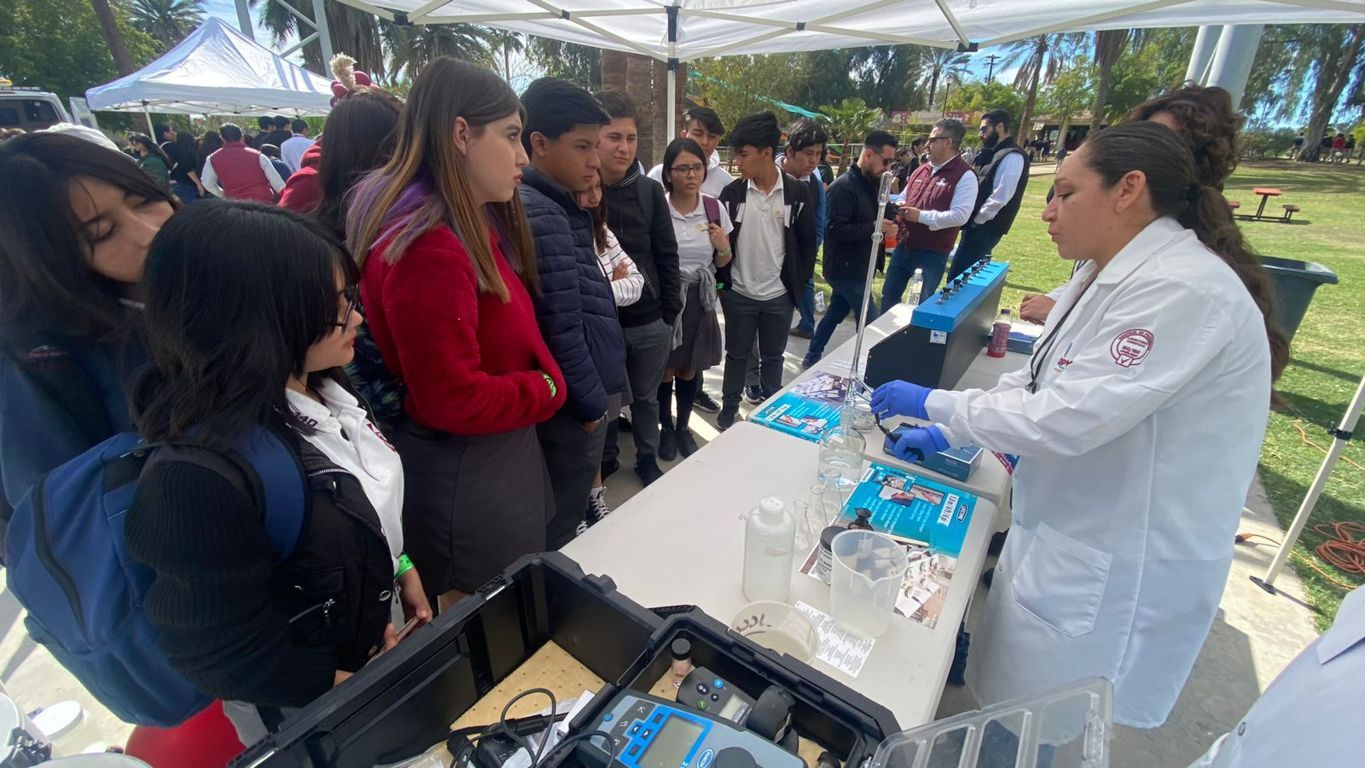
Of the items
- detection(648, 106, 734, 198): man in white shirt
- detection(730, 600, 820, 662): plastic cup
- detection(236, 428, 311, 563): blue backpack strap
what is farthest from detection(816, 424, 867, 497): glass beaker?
detection(648, 106, 734, 198): man in white shirt

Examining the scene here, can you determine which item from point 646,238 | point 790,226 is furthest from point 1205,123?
point 790,226

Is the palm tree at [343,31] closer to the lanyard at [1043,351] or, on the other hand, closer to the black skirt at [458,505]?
the black skirt at [458,505]

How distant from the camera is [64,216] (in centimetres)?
101

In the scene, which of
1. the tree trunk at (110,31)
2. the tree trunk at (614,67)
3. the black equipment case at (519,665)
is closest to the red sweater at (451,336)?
the black equipment case at (519,665)

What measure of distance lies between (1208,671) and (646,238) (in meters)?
2.64

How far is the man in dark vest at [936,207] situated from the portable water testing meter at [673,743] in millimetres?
4235

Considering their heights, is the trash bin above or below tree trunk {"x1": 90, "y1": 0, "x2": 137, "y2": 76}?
below

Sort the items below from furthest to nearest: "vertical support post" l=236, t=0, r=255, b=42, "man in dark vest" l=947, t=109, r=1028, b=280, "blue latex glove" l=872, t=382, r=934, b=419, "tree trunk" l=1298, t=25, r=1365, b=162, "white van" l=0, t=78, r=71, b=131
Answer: "tree trunk" l=1298, t=25, r=1365, b=162 → "vertical support post" l=236, t=0, r=255, b=42 → "white van" l=0, t=78, r=71, b=131 → "man in dark vest" l=947, t=109, r=1028, b=280 → "blue latex glove" l=872, t=382, r=934, b=419

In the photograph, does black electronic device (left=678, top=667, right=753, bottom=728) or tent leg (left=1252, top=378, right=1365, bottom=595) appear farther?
tent leg (left=1252, top=378, right=1365, bottom=595)

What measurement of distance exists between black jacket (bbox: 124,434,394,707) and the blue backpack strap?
0.05 ft

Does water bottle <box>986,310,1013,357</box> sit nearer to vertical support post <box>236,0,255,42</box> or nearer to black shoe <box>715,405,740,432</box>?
black shoe <box>715,405,740,432</box>

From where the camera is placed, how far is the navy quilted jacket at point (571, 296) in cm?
170

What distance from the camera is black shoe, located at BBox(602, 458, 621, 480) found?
3048mm

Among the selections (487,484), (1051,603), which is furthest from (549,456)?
(1051,603)
